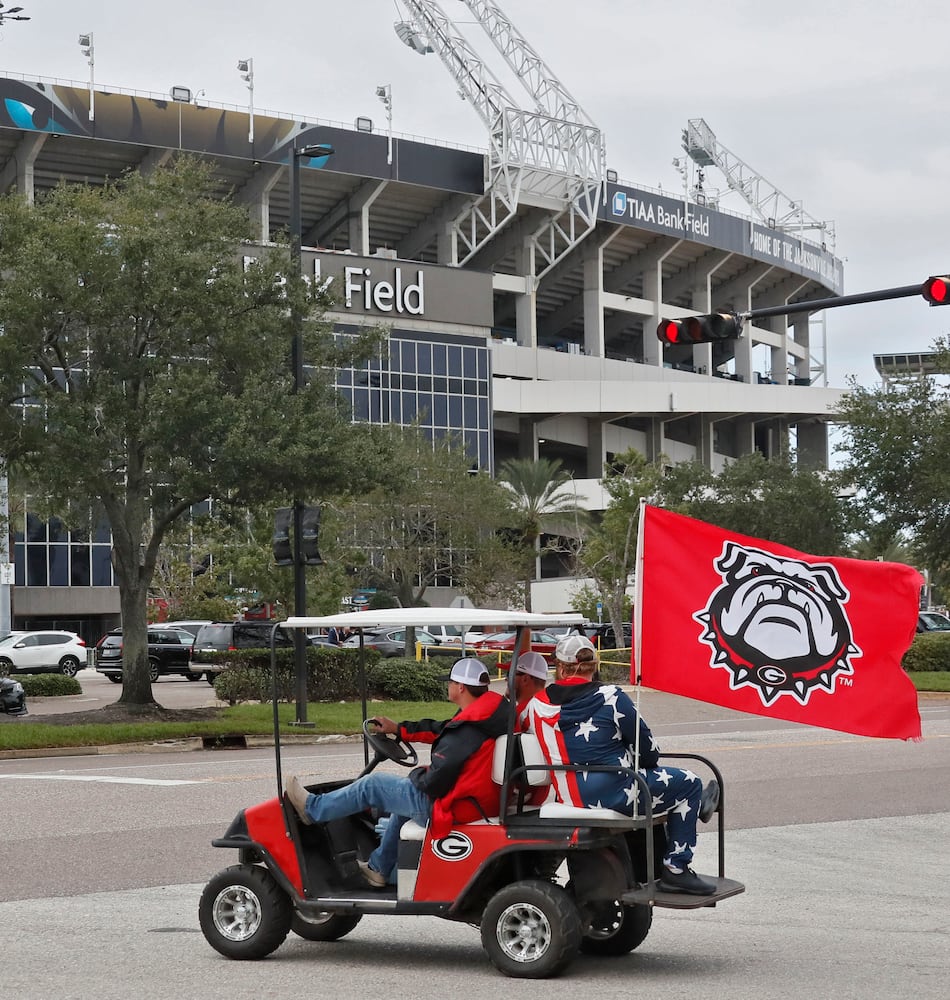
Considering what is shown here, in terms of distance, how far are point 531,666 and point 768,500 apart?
4633cm

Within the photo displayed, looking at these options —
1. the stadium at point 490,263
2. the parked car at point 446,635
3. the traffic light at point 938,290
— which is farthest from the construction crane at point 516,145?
the traffic light at point 938,290

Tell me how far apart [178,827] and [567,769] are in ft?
21.9

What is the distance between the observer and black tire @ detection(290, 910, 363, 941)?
8211mm

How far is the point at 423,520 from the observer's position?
177ft

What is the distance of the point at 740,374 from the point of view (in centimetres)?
10762

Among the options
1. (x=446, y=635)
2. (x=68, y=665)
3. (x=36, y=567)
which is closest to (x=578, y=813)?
(x=68, y=665)

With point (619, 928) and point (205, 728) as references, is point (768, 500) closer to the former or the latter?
point (205, 728)

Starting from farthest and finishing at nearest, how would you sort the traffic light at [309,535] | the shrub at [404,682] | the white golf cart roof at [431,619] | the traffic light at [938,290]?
the shrub at [404,682] → the traffic light at [309,535] → the traffic light at [938,290] → the white golf cart roof at [431,619]

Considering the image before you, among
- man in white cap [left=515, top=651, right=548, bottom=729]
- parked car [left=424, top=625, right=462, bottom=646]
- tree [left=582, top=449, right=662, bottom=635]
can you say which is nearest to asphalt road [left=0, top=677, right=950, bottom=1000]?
man in white cap [left=515, top=651, right=548, bottom=729]

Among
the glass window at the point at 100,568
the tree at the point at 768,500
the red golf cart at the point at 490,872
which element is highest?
the tree at the point at 768,500

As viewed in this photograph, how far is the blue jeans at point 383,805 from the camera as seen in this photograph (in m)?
7.65

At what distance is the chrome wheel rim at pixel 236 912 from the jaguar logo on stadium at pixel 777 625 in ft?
8.63

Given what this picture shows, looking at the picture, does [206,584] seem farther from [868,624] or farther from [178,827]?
[868,624]

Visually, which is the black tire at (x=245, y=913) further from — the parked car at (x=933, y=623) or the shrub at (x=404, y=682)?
the parked car at (x=933, y=623)
